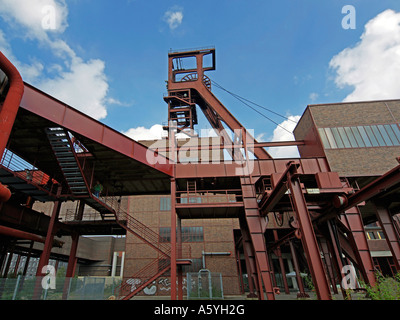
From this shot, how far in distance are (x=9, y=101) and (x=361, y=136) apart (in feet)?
63.6

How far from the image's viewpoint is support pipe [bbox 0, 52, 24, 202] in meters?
6.94

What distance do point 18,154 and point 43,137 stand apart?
2.60 m

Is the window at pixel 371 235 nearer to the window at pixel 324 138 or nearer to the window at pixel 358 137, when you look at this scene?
the window at pixel 358 137

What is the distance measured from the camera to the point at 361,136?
15.8 m

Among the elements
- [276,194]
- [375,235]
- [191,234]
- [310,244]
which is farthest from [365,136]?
[375,235]

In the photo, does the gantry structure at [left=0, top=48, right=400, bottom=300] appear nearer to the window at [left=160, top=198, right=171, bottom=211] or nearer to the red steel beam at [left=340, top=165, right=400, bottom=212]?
the red steel beam at [left=340, top=165, right=400, bottom=212]

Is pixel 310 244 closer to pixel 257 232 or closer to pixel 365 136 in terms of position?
pixel 257 232

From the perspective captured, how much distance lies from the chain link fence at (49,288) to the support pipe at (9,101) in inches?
176

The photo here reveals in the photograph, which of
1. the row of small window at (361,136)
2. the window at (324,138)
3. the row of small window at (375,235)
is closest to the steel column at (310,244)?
the window at (324,138)

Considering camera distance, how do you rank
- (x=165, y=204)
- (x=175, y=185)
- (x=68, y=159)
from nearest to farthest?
(x=68, y=159)
(x=175, y=185)
(x=165, y=204)

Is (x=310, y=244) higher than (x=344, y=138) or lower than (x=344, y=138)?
lower

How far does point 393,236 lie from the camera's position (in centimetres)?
1099

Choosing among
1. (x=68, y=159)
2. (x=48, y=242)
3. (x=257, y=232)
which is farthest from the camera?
(x=257, y=232)
